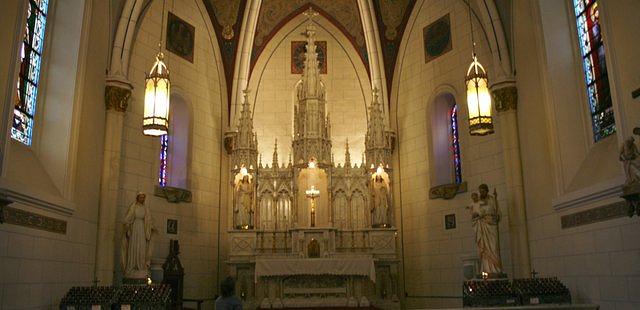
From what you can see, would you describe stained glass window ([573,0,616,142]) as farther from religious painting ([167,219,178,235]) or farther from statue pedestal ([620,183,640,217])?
religious painting ([167,219,178,235])

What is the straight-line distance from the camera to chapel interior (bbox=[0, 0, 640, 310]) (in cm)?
1241

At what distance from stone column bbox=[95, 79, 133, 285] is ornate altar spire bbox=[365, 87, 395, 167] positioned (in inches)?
299

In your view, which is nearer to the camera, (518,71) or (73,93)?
(73,93)

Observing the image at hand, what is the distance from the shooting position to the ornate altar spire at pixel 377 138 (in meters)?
19.5

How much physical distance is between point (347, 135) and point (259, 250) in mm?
5228

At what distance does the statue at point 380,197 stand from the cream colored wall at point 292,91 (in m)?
A: 1.79

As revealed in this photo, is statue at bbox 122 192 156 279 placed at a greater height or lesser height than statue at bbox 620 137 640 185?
lesser

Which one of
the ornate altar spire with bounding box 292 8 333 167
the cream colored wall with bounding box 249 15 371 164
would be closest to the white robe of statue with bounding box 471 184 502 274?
the ornate altar spire with bounding box 292 8 333 167

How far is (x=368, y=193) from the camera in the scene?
769 inches

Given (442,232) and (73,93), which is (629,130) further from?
(73,93)

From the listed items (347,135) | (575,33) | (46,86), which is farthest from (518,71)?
(46,86)

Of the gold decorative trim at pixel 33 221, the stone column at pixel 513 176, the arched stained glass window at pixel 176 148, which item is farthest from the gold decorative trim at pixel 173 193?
the stone column at pixel 513 176

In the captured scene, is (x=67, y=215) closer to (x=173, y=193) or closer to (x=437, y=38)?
(x=173, y=193)

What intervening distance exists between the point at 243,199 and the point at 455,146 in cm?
667
